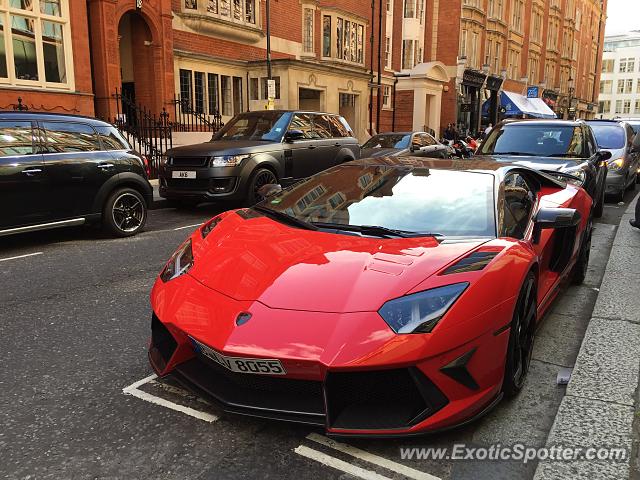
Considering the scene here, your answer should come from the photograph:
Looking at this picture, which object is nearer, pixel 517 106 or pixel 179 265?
pixel 179 265

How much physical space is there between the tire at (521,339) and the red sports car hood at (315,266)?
0.41 m

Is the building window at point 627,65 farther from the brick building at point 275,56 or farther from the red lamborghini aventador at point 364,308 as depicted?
the red lamborghini aventador at point 364,308

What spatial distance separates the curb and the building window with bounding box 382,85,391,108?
28111 millimetres

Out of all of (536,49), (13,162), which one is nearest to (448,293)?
(13,162)

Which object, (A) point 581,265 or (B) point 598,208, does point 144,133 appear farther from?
(A) point 581,265

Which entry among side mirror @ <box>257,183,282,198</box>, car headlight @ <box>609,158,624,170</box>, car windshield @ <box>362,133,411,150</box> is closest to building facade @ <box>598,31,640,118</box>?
car windshield @ <box>362,133,411,150</box>

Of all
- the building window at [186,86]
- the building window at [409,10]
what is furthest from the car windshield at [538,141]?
the building window at [409,10]

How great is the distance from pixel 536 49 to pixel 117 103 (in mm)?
46215

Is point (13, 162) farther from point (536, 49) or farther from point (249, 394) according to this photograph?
point (536, 49)

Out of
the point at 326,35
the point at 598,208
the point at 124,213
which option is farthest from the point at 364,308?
the point at 326,35

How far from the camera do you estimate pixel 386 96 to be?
3164cm

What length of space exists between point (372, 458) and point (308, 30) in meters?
25.2

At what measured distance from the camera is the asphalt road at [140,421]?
7.90 ft

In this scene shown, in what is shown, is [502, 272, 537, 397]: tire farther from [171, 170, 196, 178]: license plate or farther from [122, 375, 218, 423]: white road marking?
[171, 170, 196, 178]: license plate
